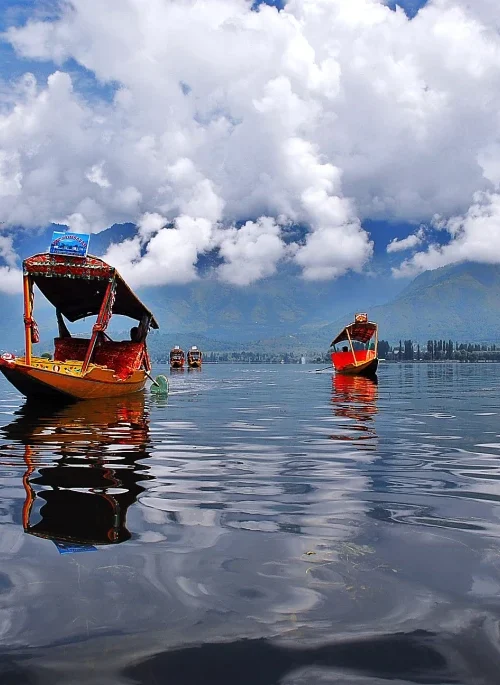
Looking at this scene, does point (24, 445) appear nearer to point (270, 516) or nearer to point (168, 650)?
point (270, 516)

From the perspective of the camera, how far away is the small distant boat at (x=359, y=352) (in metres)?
49.1

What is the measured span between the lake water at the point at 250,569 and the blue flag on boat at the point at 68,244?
14.0 meters

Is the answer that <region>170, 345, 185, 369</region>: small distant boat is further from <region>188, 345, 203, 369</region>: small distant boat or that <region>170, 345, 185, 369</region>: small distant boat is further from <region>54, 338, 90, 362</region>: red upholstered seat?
<region>54, 338, 90, 362</region>: red upholstered seat

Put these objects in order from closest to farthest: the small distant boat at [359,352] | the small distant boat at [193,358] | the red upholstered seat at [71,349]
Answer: the red upholstered seat at [71,349] → the small distant boat at [359,352] → the small distant boat at [193,358]

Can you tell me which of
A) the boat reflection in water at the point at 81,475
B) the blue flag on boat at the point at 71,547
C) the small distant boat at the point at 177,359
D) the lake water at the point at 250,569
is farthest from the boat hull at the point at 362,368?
the small distant boat at the point at 177,359

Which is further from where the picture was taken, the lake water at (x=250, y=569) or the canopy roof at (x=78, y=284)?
the canopy roof at (x=78, y=284)

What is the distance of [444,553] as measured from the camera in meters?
4.48

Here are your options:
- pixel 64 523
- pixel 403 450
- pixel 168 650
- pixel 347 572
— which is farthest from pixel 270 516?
pixel 403 450

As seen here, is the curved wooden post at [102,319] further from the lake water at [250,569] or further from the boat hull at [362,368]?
the boat hull at [362,368]

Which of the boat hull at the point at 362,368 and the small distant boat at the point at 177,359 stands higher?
the small distant boat at the point at 177,359

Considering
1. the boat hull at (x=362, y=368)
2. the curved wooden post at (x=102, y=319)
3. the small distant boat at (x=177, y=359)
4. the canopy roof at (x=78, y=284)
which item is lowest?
the boat hull at (x=362, y=368)

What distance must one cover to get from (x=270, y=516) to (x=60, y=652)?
299 cm

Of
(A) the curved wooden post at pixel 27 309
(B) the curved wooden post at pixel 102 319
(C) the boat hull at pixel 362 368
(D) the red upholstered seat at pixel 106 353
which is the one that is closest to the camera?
(A) the curved wooden post at pixel 27 309

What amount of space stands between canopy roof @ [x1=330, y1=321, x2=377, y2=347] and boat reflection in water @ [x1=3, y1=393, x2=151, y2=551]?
121 feet
